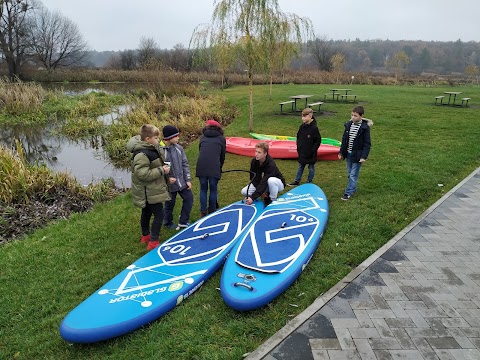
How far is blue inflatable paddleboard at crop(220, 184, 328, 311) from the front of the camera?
11.8ft

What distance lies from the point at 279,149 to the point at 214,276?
5666 mm

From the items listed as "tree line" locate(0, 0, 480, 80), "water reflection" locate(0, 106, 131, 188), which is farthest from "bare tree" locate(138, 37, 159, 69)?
"water reflection" locate(0, 106, 131, 188)

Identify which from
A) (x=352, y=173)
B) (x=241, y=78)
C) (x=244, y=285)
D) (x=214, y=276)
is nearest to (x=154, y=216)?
(x=214, y=276)

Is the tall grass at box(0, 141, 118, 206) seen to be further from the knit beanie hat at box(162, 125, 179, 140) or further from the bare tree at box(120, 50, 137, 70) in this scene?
the bare tree at box(120, 50, 137, 70)

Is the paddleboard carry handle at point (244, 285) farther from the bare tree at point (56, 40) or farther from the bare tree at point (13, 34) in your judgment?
the bare tree at point (56, 40)

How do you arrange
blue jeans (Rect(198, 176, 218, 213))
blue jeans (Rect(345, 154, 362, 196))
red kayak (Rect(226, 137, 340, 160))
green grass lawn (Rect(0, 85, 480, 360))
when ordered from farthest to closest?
red kayak (Rect(226, 137, 340, 160)) → blue jeans (Rect(345, 154, 362, 196)) → blue jeans (Rect(198, 176, 218, 213)) → green grass lawn (Rect(0, 85, 480, 360))

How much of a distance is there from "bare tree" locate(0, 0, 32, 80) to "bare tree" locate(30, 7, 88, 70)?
27.7ft

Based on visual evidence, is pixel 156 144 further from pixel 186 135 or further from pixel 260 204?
pixel 186 135

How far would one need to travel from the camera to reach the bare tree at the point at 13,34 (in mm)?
35781

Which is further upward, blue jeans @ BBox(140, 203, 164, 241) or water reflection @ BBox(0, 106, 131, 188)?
blue jeans @ BBox(140, 203, 164, 241)

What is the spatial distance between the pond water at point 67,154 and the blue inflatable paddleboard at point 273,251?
16.1 feet

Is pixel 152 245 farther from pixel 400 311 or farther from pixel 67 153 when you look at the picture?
pixel 67 153

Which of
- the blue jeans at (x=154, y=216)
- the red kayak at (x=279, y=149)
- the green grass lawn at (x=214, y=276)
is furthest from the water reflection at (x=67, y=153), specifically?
the blue jeans at (x=154, y=216)

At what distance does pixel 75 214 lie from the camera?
6.54 meters
